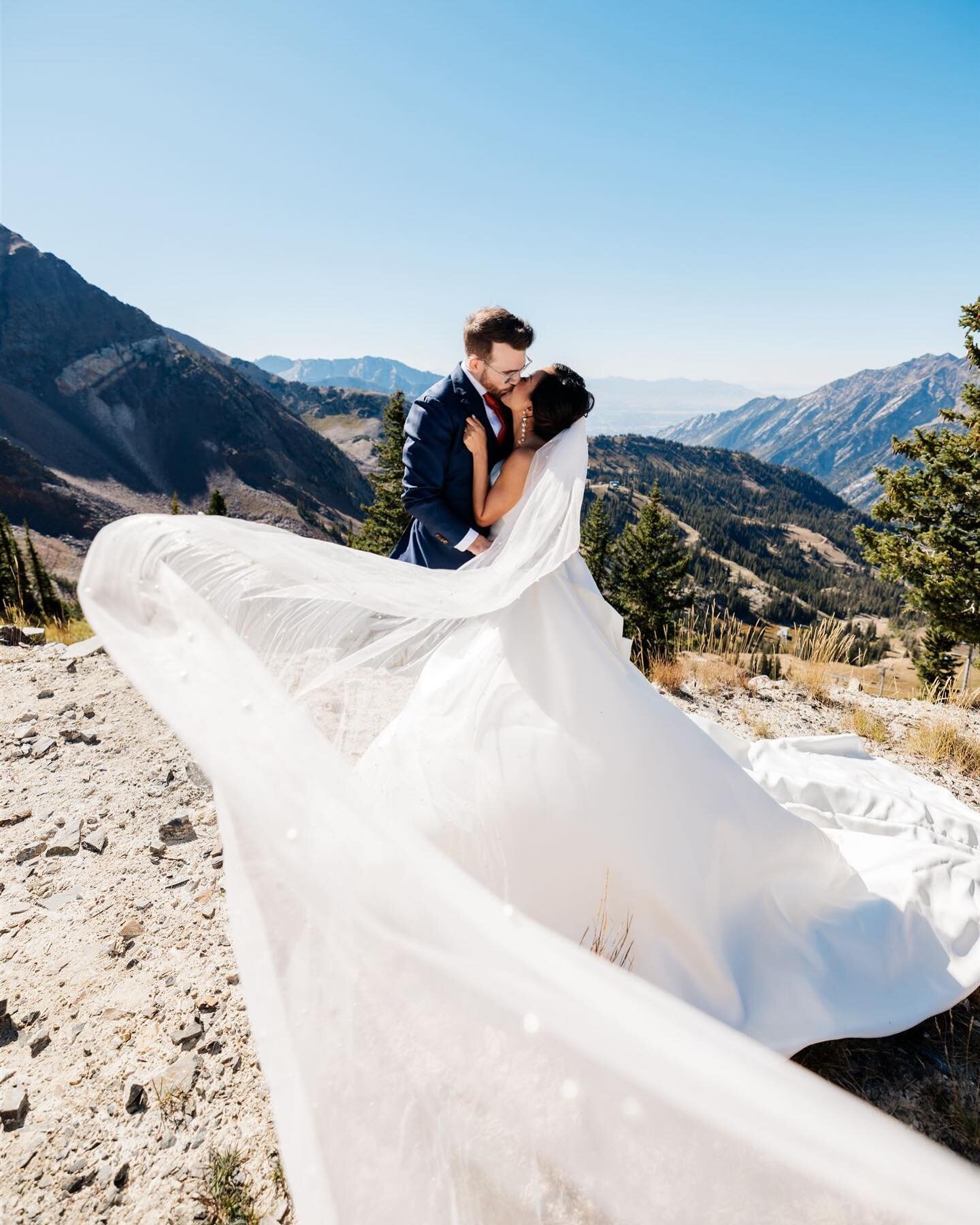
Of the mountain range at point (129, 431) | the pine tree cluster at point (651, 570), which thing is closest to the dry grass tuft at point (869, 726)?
the pine tree cluster at point (651, 570)

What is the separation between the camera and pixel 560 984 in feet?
4.08

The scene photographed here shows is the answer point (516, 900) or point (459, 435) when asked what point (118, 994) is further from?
point (459, 435)

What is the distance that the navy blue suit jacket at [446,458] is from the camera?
2.95 m

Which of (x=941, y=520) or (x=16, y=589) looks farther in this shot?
(x=941, y=520)

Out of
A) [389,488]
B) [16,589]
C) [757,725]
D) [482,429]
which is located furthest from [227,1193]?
[389,488]

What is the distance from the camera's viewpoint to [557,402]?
9.42 feet

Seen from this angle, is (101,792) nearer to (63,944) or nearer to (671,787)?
(63,944)

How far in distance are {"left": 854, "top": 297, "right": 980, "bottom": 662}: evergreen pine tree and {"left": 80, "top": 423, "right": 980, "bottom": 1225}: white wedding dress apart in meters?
15.4

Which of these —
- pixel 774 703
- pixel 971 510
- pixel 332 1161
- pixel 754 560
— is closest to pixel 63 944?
pixel 332 1161

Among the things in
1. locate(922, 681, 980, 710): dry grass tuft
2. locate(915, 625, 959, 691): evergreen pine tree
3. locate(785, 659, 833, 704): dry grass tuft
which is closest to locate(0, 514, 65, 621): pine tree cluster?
locate(785, 659, 833, 704): dry grass tuft

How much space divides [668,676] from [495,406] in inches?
177

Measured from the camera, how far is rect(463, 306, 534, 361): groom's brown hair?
279cm

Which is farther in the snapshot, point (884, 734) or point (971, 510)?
point (971, 510)

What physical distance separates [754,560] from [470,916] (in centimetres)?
18019
